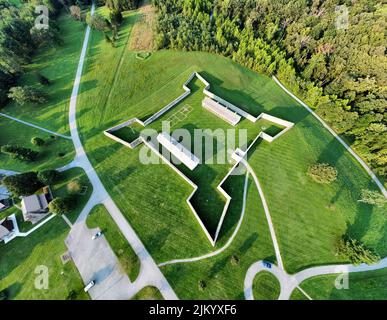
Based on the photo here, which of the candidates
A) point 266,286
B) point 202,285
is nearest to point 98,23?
point 202,285

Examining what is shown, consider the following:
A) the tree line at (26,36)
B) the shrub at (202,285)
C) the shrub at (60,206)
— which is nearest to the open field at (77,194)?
the shrub at (60,206)

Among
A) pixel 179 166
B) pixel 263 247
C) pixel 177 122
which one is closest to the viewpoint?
pixel 263 247

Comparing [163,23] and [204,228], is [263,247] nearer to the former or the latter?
[204,228]

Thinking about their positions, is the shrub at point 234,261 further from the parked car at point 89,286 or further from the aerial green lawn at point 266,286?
the parked car at point 89,286

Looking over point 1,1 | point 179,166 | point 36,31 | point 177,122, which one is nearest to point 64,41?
point 36,31

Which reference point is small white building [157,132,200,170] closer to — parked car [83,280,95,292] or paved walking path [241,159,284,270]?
paved walking path [241,159,284,270]

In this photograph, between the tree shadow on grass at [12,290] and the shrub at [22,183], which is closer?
the tree shadow on grass at [12,290]
